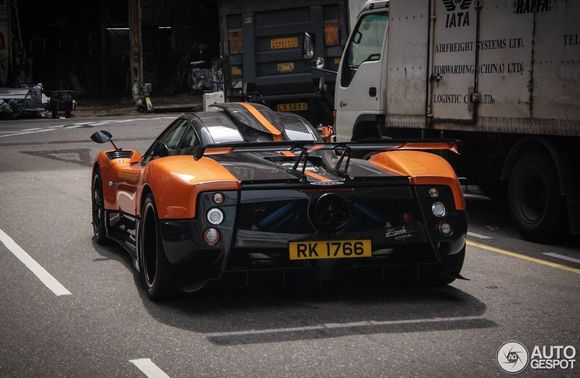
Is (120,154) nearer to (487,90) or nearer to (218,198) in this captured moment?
(218,198)

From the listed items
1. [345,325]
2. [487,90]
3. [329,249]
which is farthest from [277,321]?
[487,90]

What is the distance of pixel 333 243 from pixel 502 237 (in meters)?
4.31

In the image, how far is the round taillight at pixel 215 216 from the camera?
695cm

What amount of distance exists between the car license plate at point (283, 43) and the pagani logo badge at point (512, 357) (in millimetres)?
15692

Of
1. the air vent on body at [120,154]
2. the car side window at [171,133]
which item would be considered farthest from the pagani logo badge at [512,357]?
the air vent on body at [120,154]

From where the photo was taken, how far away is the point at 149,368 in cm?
582

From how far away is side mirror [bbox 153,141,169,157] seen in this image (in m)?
8.84

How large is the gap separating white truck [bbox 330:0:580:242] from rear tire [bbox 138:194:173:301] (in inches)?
168

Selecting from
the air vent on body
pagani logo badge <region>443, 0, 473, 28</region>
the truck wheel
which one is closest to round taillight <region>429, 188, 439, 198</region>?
the truck wheel

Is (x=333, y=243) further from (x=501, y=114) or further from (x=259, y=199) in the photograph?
(x=501, y=114)

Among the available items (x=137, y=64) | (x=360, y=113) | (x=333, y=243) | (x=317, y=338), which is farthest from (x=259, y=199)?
(x=137, y=64)

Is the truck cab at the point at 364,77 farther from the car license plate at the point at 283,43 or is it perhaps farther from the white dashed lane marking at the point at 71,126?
the white dashed lane marking at the point at 71,126

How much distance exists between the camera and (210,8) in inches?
1667

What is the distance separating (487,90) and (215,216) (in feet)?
17.0
